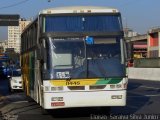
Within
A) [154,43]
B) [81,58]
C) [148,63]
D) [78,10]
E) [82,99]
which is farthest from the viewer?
[154,43]

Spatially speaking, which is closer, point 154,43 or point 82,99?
point 82,99

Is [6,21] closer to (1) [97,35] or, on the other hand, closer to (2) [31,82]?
(2) [31,82]

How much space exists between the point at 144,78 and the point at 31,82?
31302 mm

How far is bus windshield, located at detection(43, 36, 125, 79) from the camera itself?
593 inches

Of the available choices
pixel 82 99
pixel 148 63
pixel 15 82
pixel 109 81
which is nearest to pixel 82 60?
pixel 109 81

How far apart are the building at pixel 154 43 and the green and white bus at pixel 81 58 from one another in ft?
245

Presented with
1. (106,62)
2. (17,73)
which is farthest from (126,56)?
(17,73)

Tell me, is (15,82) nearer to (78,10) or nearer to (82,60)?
(78,10)

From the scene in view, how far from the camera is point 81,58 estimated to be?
15.2 m

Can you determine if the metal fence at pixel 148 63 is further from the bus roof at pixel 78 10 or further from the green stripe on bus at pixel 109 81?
the green stripe on bus at pixel 109 81

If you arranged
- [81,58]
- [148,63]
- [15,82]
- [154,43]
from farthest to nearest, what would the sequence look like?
1. [154,43]
2. [148,63]
3. [15,82]
4. [81,58]

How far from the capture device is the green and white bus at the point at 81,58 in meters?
15.0

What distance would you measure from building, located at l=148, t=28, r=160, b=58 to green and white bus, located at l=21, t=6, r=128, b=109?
245ft

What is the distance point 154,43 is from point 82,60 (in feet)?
263
